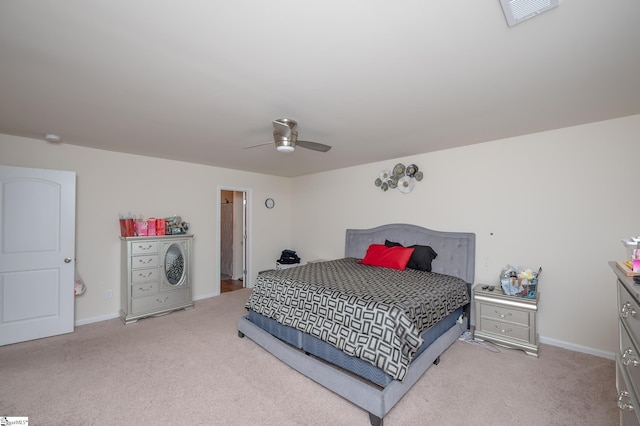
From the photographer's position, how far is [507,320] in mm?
3031

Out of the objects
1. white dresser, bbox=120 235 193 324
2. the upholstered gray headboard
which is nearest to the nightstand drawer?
→ the upholstered gray headboard

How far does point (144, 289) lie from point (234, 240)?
8.02 ft

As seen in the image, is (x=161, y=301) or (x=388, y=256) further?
(x=161, y=301)

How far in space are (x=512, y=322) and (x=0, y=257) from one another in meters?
5.81

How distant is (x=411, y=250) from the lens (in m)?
3.92

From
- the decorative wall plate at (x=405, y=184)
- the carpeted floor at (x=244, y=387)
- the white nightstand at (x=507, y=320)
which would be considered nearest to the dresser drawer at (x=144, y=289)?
the carpeted floor at (x=244, y=387)

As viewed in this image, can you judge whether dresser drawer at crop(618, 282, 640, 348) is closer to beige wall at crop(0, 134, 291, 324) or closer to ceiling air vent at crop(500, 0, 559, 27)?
ceiling air vent at crop(500, 0, 559, 27)

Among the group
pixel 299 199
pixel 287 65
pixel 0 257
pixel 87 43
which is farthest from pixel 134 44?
pixel 299 199

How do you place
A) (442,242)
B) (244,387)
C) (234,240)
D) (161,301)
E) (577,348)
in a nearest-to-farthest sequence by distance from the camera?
(244,387), (577,348), (442,242), (161,301), (234,240)

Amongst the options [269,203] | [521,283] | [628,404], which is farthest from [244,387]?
[269,203]

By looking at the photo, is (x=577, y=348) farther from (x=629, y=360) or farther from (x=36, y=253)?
(x=36, y=253)

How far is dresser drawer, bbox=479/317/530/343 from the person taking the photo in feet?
9.63

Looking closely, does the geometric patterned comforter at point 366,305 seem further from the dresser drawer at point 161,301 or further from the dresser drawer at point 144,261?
the dresser drawer at point 144,261

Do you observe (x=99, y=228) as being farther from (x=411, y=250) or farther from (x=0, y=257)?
(x=411, y=250)
